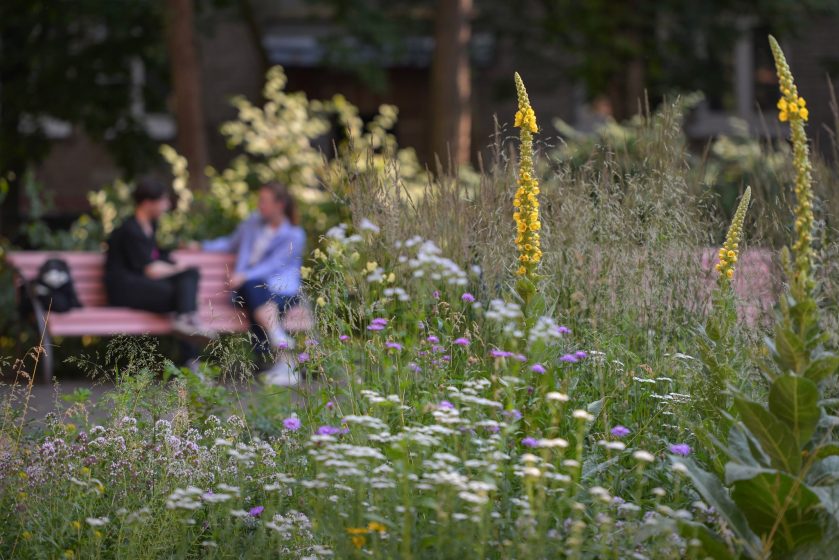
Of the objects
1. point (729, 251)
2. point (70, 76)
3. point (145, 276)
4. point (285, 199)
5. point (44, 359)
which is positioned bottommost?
point (44, 359)

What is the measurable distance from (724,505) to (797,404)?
0.35 meters

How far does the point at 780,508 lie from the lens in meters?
3.41

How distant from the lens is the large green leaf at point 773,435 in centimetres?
341

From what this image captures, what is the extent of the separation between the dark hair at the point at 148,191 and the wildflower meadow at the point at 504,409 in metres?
3.88

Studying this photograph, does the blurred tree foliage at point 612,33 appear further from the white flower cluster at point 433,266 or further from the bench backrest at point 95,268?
the white flower cluster at point 433,266

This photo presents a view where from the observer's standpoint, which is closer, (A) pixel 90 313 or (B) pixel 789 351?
(B) pixel 789 351

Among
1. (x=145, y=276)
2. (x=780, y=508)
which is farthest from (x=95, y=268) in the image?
(x=780, y=508)

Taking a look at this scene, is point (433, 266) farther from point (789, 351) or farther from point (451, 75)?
point (451, 75)

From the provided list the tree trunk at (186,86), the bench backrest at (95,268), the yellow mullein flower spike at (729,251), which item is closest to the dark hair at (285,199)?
the bench backrest at (95,268)

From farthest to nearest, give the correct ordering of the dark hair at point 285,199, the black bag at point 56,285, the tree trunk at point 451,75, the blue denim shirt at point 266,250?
the tree trunk at point 451,75 → the dark hair at point 285,199 → the blue denim shirt at point 266,250 → the black bag at point 56,285

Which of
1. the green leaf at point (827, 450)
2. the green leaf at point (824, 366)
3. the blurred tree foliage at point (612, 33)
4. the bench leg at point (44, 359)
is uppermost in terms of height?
the blurred tree foliage at point (612, 33)

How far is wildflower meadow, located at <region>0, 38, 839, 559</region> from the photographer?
343 centimetres

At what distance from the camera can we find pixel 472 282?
529cm

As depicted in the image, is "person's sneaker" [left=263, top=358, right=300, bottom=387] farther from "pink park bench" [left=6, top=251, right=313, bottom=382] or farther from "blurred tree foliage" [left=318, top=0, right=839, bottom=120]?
"blurred tree foliage" [left=318, top=0, right=839, bottom=120]
